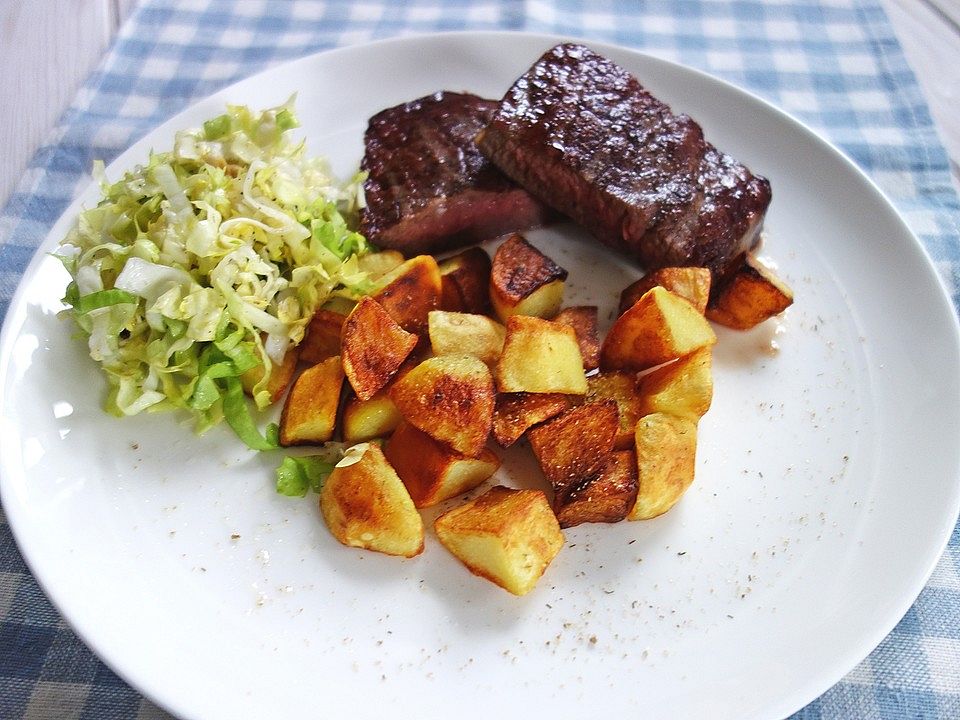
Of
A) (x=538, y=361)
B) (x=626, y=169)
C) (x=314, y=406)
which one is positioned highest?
(x=626, y=169)

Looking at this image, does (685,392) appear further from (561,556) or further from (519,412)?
(561,556)

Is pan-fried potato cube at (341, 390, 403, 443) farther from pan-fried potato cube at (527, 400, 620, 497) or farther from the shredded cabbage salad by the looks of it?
pan-fried potato cube at (527, 400, 620, 497)

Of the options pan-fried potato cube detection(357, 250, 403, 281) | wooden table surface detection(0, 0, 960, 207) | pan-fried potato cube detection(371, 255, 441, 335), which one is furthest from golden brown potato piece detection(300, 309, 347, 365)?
wooden table surface detection(0, 0, 960, 207)

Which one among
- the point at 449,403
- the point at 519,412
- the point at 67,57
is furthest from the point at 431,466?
the point at 67,57

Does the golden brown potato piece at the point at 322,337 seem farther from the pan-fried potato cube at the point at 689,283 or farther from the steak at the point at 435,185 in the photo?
the pan-fried potato cube at the point at 689,283

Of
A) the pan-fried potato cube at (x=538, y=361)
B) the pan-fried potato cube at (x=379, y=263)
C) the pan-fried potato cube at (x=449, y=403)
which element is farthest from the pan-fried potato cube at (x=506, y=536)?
the pan-fried potato cube at (x=379, y=263)

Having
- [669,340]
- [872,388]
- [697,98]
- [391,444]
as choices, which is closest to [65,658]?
[391,444]

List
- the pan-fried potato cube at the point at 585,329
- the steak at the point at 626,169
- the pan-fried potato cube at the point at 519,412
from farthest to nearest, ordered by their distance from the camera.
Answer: the steak at the point at 626,169 → the pan-fried potato cube at the point at 585,329 → the pan-fried potato cube at the point at 519,412
